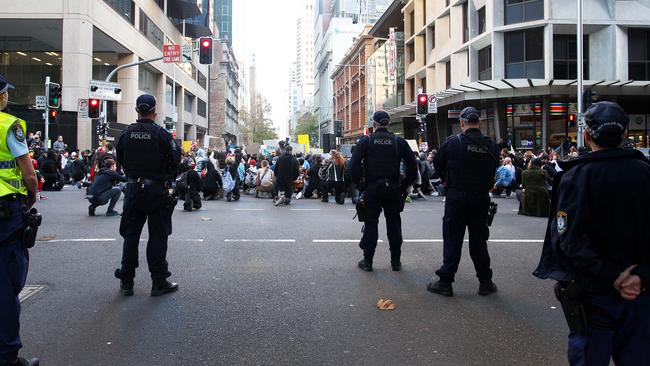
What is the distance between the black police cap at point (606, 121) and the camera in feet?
9.10

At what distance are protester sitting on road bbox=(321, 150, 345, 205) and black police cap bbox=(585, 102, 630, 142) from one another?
44.0 ft

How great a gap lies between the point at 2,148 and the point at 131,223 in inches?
82.0

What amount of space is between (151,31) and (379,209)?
135ft

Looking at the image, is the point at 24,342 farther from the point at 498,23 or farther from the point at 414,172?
the point at 498,23

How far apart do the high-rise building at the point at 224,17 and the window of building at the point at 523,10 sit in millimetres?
96702

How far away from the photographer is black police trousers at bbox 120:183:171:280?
213 inches

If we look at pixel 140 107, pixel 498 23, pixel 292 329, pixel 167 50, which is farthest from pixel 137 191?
pixel 498 23

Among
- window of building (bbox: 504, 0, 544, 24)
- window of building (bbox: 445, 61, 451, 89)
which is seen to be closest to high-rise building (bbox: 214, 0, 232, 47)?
window of building (bbox: 445, 61, 451, 89)

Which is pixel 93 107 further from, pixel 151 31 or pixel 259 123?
pixel 259 123

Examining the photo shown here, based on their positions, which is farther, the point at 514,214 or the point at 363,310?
the point at 514,214

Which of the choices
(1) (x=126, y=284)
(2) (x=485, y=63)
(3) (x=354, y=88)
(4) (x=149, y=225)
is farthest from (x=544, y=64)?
(3) (x=354, y=88)

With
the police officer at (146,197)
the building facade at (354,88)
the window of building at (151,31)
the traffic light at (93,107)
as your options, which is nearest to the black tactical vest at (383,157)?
the police officer at (146,197)

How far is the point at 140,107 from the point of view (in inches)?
218

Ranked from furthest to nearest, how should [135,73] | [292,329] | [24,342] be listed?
[135,73], [292,329], [24,342]
